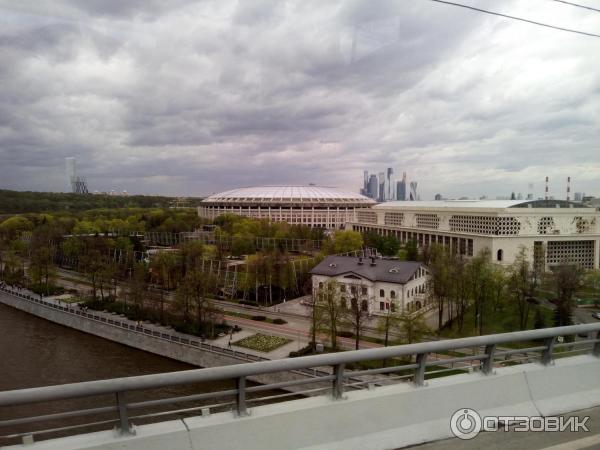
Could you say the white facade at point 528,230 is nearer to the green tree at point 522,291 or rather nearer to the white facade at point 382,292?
the white facade at point 382,292

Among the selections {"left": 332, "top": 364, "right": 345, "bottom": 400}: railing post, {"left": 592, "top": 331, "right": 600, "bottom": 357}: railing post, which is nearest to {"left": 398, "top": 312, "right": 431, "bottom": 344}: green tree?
{"left": 592, "top": 331, "right": 600, "bottom": 357}: railing post

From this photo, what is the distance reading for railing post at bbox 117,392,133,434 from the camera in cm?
141

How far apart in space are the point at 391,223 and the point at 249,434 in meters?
30.6

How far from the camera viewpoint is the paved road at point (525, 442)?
1.70 m

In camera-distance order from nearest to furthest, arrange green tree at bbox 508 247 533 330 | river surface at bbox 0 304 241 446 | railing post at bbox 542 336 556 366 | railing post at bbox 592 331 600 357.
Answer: railing post at bbox 542 336 556 366, railing post at bbox 592 331 600 357, river surface at bbox 0 304 241 446, green tree at bbox 508 247 533 330

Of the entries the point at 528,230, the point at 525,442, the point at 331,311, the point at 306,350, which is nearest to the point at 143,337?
the point at 306,350

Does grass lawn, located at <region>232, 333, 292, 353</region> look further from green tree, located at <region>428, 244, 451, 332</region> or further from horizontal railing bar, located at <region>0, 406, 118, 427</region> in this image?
horizontal railing bar, located at <region>0, 406, 118, 427</region>

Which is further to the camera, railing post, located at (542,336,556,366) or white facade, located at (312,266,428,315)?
white facade, located at (312,266,428,315)

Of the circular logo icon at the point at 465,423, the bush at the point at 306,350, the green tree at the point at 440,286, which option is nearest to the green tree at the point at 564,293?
the green tree at the point at 440,286

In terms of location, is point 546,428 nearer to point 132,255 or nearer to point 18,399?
point 18,399

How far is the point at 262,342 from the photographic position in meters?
10.5

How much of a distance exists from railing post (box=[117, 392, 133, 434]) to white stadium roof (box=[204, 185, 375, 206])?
36.1 m

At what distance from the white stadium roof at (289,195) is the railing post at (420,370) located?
117 feet

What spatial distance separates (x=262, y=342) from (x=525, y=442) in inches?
362
